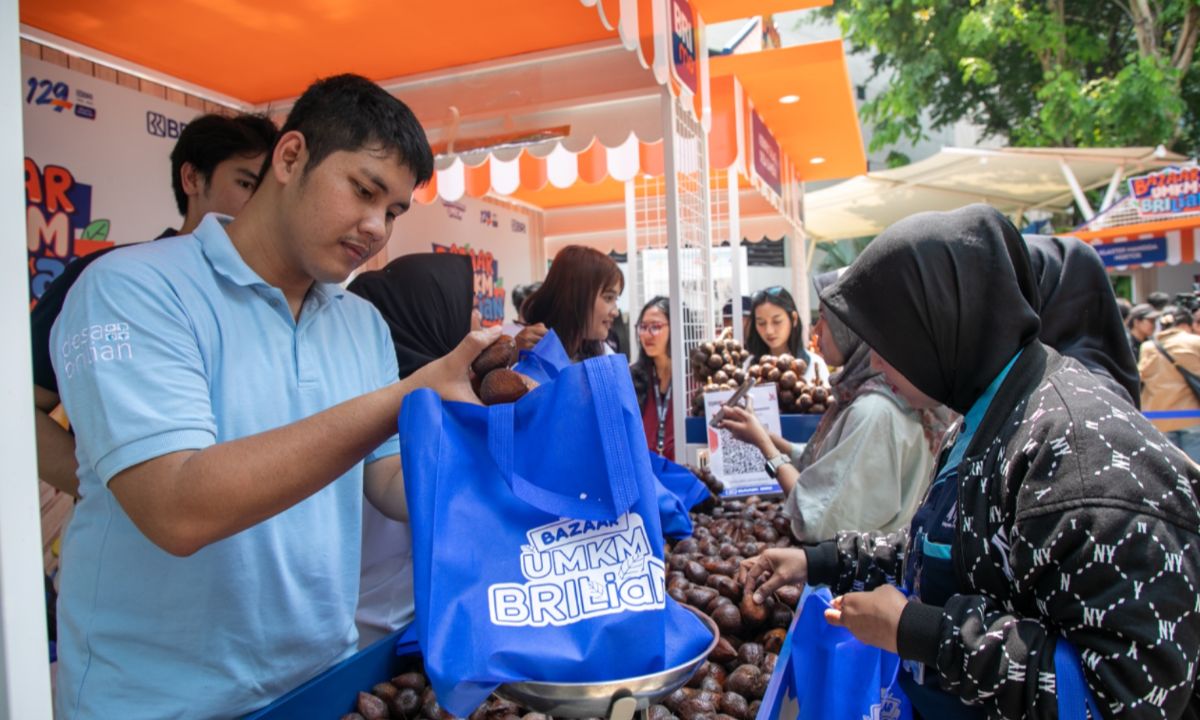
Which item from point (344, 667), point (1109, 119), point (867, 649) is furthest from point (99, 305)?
point (1109, 119)

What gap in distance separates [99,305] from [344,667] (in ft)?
2.67

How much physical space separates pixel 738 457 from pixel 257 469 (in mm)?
2748

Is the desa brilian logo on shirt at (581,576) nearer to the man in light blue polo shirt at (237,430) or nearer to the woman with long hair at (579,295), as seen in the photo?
the man in light blue polo shirt at (237,430)

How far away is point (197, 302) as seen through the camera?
1279 mm

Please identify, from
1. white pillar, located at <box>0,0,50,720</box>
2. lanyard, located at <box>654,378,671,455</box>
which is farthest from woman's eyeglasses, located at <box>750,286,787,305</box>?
white pillar, located at <box>0,0,50,720</box>

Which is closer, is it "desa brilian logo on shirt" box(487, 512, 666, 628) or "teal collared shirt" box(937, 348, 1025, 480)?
"desa brilian logo on shirt" box(487, 512, 666, 628)

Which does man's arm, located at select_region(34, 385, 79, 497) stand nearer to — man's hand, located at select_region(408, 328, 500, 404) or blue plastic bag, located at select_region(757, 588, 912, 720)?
A: man's hand, located at select_region(408, 328, 500, 404)

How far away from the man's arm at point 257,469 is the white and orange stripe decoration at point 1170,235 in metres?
11.2

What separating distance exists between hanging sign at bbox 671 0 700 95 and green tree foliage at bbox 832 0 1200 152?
504 inches

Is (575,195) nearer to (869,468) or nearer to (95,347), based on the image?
(869,468)

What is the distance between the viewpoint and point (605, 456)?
104 centimetres

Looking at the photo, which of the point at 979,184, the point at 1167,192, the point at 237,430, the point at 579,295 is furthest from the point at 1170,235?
the point at 237,430

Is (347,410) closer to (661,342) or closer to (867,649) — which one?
(867,649)

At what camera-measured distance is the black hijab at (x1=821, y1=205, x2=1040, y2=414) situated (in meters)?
1.35
